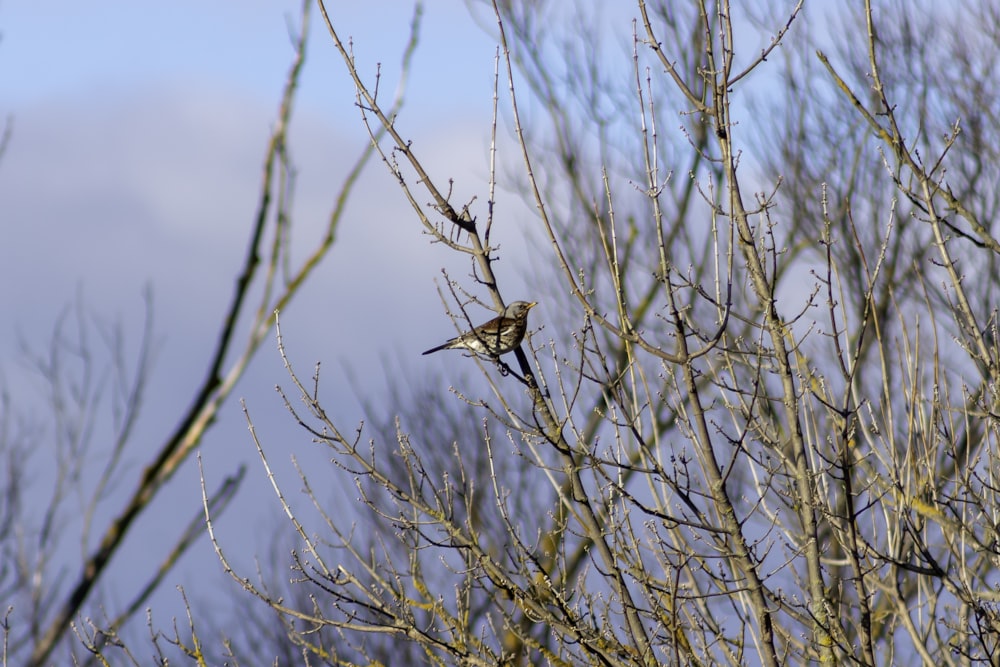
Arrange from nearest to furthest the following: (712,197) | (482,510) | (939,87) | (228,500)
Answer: (228,500)
(712,197)
(939,87)
(482,510)

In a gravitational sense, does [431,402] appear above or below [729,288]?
above

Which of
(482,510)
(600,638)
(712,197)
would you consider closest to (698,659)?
(600,638)

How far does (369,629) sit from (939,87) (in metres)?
11.4

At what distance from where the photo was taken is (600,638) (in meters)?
3.97

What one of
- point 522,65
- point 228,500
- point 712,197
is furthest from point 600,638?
point 522,65

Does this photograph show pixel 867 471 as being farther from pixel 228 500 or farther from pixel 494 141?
pixel 228 500

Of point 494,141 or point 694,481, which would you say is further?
point 694,481

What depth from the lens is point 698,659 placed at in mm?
4000

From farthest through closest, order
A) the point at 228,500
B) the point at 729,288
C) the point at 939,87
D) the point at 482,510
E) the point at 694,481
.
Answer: the point at 482,510
the point at 939,87
the point at 694,481
the point at 729,288
the point at 228,500

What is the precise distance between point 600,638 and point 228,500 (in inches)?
99.6

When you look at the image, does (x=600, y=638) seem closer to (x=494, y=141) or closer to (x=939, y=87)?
(x=494, y=141)

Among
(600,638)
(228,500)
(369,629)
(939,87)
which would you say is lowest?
(228,500)

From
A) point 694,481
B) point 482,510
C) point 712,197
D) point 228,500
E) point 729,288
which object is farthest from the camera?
point 482,510

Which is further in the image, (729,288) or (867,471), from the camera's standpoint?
(867,471)
